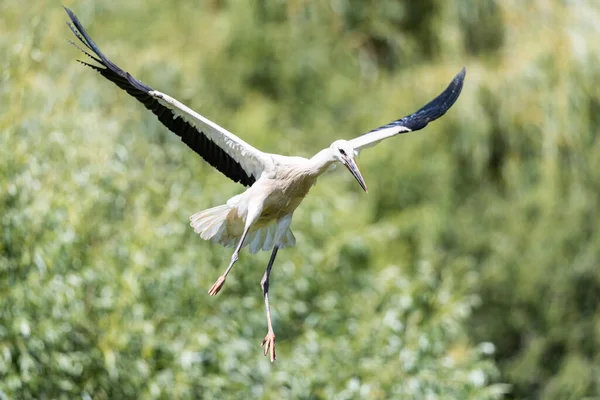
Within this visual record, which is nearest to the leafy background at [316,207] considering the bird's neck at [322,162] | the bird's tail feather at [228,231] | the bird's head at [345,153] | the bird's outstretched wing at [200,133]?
the bird's tail feather at [228,231]

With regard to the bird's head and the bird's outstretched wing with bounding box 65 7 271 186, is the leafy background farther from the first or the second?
the bird's head

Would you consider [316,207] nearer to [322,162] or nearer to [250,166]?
[250,166]

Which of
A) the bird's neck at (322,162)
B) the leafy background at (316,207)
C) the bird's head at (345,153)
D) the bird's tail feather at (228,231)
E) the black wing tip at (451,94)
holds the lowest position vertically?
the bird's head at (345,153)

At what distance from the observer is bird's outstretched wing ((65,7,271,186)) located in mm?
4660

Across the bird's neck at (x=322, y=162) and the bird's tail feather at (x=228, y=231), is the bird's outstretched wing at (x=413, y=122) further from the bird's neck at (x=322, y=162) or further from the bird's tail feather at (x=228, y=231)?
the bird's tail feather at (x=228, y=231)

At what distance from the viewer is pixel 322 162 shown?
4.65 meters

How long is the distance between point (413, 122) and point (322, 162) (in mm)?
703

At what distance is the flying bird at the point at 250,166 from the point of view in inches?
181

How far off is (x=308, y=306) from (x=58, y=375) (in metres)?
2.77

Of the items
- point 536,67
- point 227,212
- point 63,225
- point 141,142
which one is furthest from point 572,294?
point 227,212

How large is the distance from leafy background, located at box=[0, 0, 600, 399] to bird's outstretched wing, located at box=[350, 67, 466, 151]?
105 inches

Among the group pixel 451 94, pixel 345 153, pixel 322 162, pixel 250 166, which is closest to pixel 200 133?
pixel 250 166

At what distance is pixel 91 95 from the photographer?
9.55 meters

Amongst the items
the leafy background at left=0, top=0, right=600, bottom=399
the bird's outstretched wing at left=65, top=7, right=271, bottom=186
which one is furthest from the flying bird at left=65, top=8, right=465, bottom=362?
the leafy background at left=0, top=0, right=600, bottom=399
